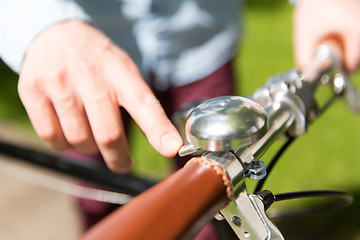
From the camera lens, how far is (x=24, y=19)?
587mm

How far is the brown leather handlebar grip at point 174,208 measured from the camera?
31 cm

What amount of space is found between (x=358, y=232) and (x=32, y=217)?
128 centimetres

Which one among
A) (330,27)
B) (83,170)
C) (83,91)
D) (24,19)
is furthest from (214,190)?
(83,170)

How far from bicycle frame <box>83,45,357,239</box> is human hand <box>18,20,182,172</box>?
0.10 m

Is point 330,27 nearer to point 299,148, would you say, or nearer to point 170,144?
point 299,148

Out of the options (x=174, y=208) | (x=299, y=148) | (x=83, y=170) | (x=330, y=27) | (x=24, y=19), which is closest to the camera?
(x=174, y=208)

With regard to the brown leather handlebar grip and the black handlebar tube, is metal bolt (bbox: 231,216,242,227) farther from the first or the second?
the black handlebar tube

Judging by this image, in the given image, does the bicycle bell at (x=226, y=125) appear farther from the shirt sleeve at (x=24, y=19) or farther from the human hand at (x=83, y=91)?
the shirt sleeve at (x=24, y=19)

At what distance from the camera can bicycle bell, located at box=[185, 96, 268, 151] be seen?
0.39 metres

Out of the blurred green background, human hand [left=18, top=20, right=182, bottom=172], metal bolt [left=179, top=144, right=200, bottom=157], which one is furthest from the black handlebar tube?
metal bolt [left=179, top=144, right=200, bottom=157]

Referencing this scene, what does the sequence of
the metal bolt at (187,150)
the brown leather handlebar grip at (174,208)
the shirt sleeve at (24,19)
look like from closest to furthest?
the brown leather handlebar grip at (174,208), the metal bolt at (187,150), the shirt sleeve at (24,19)

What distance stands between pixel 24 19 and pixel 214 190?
384 millimetres

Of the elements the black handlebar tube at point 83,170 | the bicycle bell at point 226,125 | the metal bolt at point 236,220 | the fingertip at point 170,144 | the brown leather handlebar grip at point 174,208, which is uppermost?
the bicycle bell at point 226,125

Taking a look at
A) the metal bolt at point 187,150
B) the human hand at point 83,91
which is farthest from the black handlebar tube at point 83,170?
the metal bolt at point 187,150
